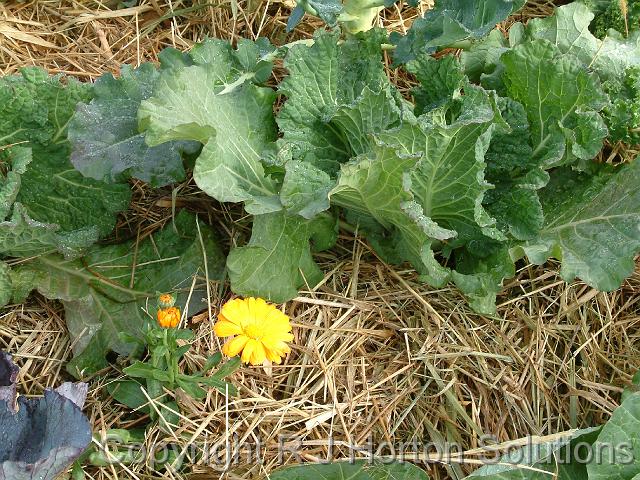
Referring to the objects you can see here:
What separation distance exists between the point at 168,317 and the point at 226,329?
0.13m

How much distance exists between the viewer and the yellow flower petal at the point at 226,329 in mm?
1739

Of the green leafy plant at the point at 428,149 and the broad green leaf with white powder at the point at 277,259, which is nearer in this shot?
the green leafy plant at the point at 428,149

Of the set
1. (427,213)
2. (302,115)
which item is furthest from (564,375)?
(302,115)

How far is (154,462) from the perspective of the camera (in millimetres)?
1828

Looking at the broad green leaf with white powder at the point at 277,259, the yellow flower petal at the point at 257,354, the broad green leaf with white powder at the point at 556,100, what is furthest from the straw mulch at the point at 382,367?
the broad green leaf with white powder at the point at 556,100

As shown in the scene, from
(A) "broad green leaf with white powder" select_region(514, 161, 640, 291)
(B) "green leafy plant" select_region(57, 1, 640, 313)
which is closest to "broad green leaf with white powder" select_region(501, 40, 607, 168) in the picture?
(B) "green leafy plant" select_region(57, 1, 640, 313)

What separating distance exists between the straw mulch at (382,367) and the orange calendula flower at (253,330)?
198 millimetres

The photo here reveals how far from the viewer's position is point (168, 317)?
173 centimetres

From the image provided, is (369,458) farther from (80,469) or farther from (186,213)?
(186,213)

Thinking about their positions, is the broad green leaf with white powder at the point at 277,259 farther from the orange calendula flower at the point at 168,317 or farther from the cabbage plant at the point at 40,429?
the cabbage plant at the point at 40,429

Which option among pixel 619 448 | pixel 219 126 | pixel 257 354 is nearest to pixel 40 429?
pixel 257 354

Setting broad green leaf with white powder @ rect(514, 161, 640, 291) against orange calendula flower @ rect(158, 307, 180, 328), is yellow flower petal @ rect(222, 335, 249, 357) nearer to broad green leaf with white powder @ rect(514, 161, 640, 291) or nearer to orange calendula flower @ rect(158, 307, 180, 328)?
orange calendula flower @ rect(158, 307, 180, 328)

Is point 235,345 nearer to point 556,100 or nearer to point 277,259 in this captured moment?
point 277,259

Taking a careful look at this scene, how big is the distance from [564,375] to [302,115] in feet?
3.13
